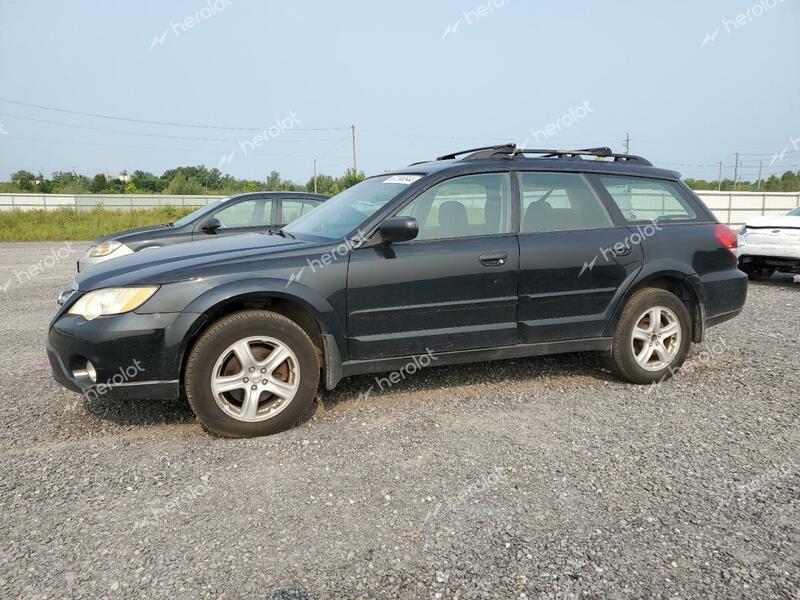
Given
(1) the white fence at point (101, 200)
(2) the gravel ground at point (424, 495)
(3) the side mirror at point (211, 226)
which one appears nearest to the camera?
(2) the gravel ground at point (424, 495)

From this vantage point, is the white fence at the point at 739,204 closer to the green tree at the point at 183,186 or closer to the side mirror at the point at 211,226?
the side mirror at the point at 211,226

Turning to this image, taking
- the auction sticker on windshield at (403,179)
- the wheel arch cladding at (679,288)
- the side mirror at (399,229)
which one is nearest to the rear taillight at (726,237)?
the wheel arch cladding at (679,288)

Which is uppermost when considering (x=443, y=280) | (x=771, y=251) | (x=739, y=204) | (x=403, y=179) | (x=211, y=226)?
(x=739, y=204)

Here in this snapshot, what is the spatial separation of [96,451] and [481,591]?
2367mm

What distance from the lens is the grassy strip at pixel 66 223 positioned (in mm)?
22859

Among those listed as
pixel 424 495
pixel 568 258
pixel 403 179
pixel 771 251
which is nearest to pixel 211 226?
pixel 403 179

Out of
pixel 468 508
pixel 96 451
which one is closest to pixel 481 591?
pixel 468 508

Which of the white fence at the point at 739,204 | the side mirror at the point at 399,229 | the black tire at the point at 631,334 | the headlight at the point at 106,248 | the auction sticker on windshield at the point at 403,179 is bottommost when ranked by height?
the black tire at the point at 631,334

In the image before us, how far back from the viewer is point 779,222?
31.0 feet

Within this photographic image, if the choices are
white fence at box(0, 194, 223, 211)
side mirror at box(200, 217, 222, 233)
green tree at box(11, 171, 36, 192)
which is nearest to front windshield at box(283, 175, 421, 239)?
side mirror at box(200, 217, 222, 233)

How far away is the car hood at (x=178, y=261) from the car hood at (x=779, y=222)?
8435mm

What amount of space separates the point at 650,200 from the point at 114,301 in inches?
155

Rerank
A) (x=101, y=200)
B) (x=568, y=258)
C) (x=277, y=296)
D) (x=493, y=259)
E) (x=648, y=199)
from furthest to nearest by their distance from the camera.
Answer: (x=101, y=200)
(x=648, y=199)
(x=568, y=258)
(x=493, y=259)
(x=277, y=296)

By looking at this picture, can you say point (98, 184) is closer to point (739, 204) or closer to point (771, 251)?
point (739, 204)
